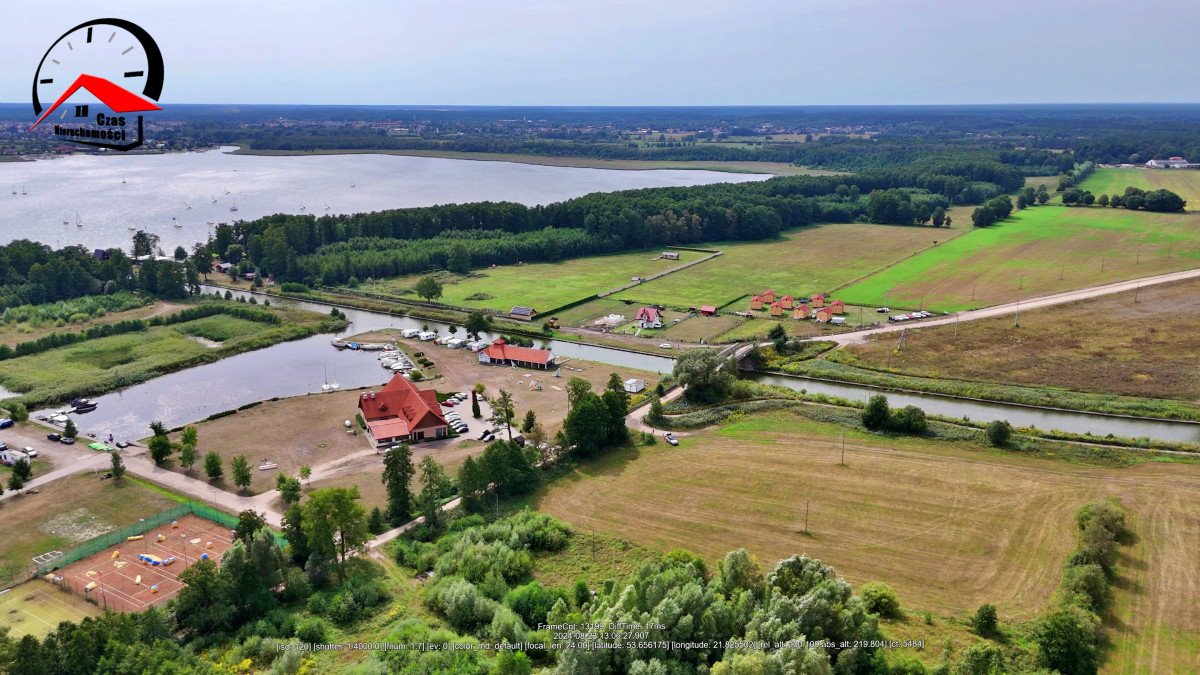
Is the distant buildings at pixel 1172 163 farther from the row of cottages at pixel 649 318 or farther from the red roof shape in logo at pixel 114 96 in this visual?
the red roof shape in logo at pixel 114 96

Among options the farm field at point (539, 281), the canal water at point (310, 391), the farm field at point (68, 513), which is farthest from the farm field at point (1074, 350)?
the farm field at point (68, 513)

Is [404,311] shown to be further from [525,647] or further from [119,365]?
[525,647]

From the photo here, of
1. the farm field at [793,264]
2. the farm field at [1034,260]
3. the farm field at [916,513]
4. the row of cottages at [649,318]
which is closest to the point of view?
the farm field at [916,513]

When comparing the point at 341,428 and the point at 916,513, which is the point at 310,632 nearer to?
the point at 341,428

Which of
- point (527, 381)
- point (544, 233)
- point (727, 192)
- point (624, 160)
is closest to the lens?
point (527, 381)

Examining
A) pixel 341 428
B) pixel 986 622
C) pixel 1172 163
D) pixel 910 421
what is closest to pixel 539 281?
pixel 341 428

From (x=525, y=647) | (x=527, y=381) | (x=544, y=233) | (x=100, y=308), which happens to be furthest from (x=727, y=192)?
(x=525, y=647)
